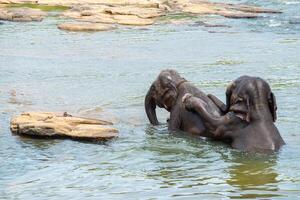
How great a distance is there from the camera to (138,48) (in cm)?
2253

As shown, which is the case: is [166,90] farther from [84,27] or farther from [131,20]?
[131,20]

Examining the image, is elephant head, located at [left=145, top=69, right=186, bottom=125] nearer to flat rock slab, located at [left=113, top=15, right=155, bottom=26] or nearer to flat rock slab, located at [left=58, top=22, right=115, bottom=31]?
flat rock slab, located at [left=58, top=22, right=115, bottom=31]

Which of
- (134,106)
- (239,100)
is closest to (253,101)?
(239,100)

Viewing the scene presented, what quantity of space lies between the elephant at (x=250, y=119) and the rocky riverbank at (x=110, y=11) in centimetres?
1801

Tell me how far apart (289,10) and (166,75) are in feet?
84.2

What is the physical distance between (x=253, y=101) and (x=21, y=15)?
22.5 metres

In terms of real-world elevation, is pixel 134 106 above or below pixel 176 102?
below

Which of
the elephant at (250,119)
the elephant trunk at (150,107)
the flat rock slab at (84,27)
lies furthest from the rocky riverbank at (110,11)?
the elephant at (250,119)

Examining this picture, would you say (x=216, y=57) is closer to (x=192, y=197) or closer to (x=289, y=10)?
(x=192, y=197)

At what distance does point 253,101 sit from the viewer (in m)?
9.46

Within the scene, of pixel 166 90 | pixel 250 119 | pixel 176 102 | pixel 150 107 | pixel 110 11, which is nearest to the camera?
pixel 250 119

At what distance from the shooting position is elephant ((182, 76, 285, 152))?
9.39 metres

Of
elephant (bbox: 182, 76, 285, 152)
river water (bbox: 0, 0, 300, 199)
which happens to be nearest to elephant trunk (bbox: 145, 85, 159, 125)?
river water (bbox: 0, 0, 300, 199)

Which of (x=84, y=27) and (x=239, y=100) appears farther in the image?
(x=84, y=27)
